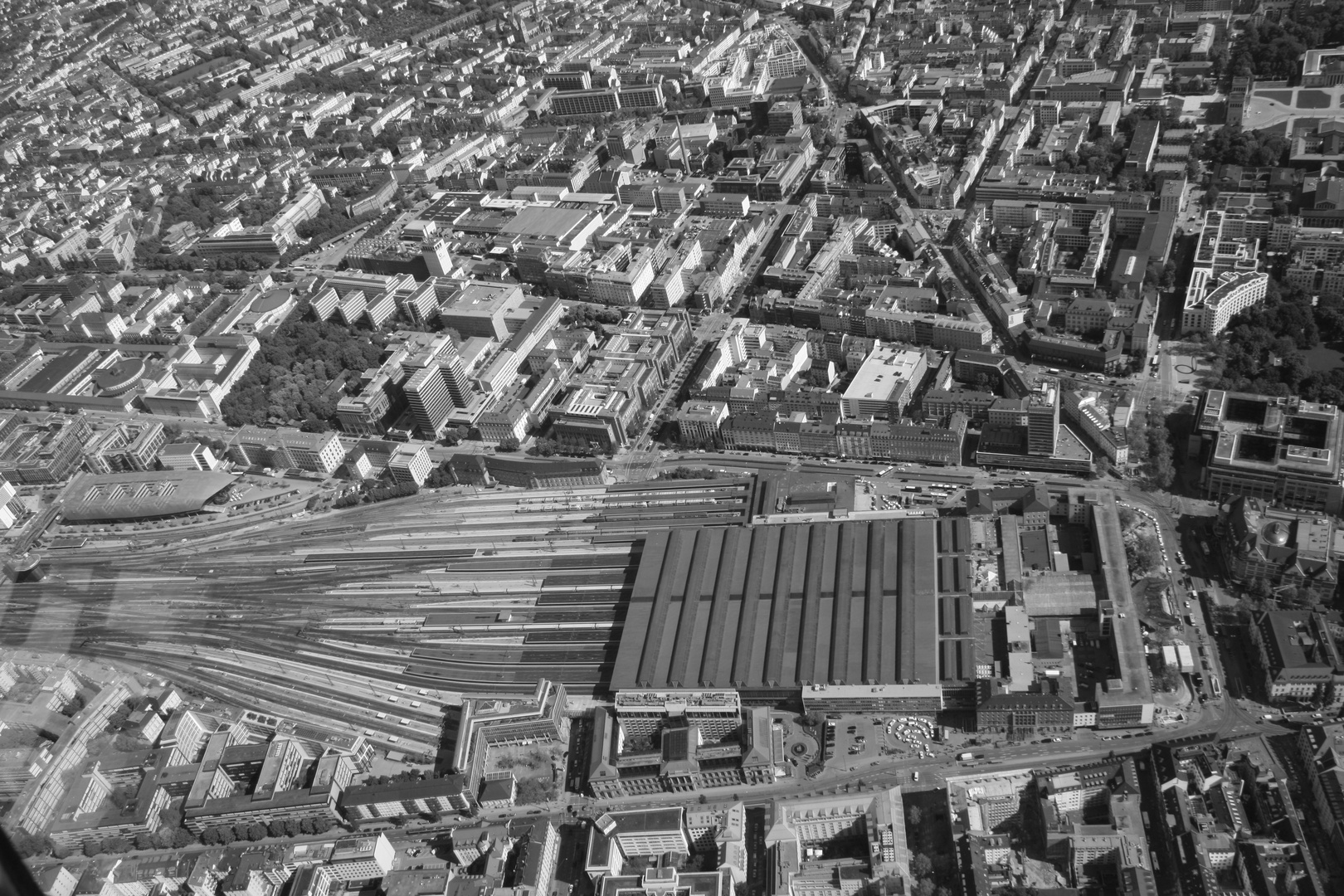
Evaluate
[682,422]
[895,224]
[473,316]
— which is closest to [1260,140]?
[895,224]

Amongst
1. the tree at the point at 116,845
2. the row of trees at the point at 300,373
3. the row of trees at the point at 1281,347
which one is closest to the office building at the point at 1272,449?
the row of trees at the point at 1281,347

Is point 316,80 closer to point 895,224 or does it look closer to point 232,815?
point 895,224

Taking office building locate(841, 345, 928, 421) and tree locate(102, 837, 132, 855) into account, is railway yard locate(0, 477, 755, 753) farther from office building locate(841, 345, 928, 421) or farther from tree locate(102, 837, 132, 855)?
tree locate(102, 837, 132, 855)

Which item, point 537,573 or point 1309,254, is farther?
point 1309,254

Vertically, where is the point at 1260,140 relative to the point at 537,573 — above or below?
above

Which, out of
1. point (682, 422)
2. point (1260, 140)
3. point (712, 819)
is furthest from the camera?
point (1260, 140)

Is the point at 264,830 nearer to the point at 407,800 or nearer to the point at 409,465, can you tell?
the point at 407,800

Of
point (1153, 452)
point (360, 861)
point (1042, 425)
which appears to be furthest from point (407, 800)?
point (1153, 452)
